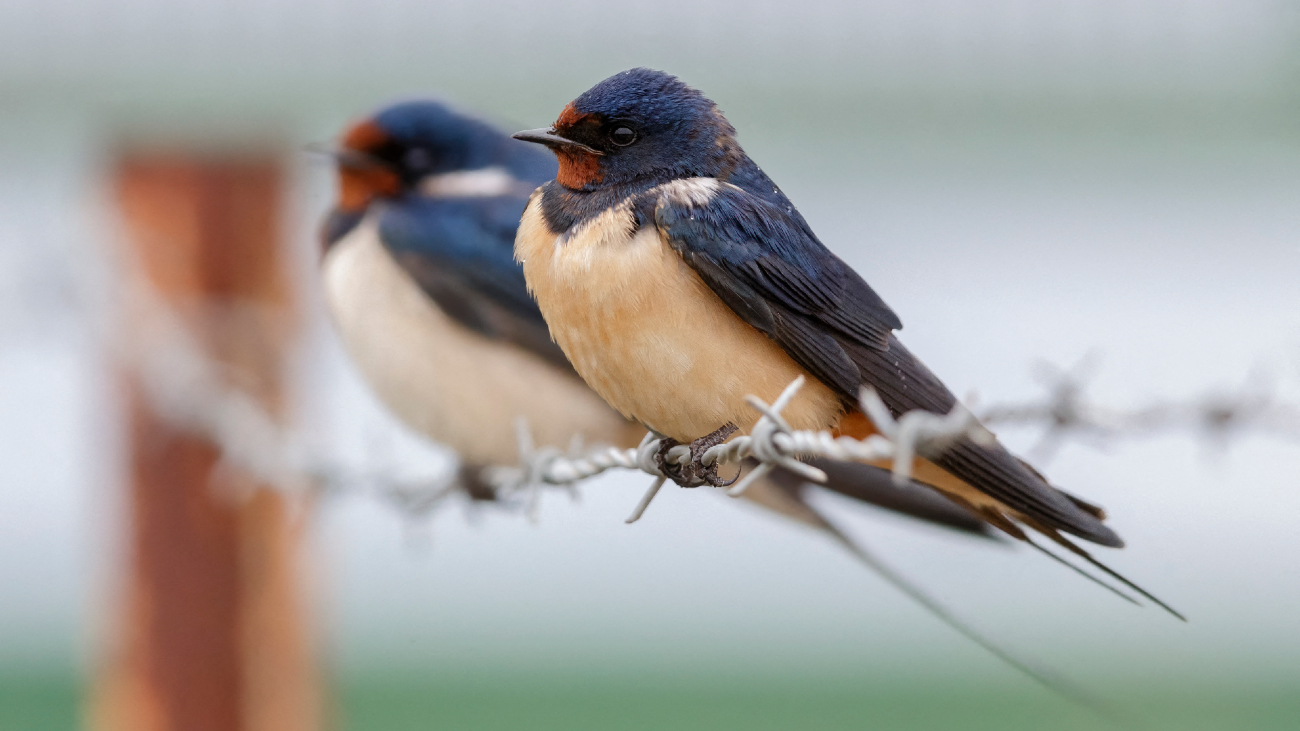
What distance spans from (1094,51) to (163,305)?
10.8 ft

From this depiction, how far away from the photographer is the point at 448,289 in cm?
183

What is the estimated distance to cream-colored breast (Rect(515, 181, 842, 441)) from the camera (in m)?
0.86

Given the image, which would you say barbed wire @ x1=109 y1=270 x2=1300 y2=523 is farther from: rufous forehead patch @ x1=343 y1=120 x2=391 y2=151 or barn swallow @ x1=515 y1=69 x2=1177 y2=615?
rufous forehead patch @ x1=343 y1=120 x2=391 y2=151

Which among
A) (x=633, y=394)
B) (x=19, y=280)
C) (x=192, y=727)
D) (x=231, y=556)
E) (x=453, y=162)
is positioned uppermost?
(x=453, y=162)

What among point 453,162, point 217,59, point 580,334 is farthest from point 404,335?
point 217,59

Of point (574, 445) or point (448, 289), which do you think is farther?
point (448, 289)

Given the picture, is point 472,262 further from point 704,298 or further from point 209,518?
point 704,298

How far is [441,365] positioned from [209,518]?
38 centimetres

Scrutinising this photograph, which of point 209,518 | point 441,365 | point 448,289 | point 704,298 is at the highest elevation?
point 704,298

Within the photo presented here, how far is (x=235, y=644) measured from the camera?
1.88 metres

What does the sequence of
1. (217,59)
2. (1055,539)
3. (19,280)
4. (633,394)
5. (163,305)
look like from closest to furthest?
(1055,539), (633,394), (163,305), (19,280), (217,59)

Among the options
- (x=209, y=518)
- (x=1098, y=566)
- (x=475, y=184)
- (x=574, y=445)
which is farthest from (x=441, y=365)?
(x=1098, y=566)

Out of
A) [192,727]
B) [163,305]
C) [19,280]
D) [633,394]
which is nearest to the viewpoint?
[633,394]

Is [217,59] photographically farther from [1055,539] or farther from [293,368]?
[1055,539]
